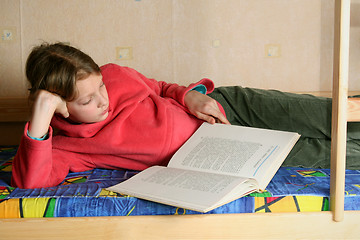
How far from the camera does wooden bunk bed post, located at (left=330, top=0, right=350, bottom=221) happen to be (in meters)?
0.78

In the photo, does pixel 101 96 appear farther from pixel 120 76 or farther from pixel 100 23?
pixel 100 23

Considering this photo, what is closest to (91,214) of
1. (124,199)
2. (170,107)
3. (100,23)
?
(124,199)

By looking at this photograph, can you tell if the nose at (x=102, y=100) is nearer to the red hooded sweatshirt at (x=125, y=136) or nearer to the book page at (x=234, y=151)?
the red hooded sweatshirt at (x=125, y=136)

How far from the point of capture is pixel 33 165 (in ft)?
3.07

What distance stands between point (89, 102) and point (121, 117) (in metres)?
0.14

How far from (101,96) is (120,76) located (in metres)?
0.23

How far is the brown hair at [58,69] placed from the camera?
38.5 inches

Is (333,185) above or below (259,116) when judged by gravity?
below

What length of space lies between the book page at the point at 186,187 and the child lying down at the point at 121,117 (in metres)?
0.19

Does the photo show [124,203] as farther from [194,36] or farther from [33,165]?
[194,36]

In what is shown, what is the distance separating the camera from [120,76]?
1.26 metres

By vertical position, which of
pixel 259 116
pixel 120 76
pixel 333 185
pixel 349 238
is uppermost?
pixel 120 76

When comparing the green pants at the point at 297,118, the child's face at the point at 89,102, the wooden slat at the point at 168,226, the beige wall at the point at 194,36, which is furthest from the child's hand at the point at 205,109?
the beige wall at the point at 194,36

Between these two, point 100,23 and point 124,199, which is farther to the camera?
point 100,23
